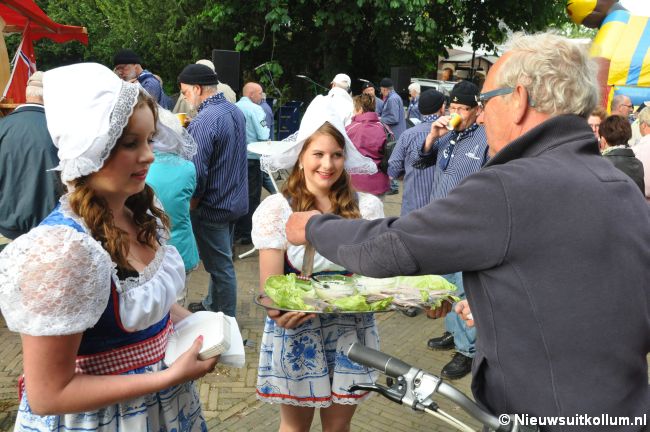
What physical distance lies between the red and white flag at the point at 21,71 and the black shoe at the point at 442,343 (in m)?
5.70

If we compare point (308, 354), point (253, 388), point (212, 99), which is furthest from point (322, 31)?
point (308, 354)

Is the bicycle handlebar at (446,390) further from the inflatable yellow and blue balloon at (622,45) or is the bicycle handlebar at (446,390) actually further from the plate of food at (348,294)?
the inflatable yellow and blue balloon at (622,45)

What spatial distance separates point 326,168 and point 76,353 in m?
1.55

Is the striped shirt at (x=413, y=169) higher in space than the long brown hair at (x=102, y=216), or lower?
lower

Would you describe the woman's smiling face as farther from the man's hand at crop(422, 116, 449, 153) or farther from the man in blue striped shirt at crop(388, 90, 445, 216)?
the man in blue striped shirt at crop(388, 90, 445, 216)

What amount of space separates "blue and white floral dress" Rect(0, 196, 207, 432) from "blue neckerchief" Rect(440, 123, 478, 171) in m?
3.42

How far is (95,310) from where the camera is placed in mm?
1679

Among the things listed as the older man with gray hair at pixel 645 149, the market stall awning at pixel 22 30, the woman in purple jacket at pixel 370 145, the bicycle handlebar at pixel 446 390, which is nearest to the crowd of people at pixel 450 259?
the bicycle handlebar at pixel 446 390

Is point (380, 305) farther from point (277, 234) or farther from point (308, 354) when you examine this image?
point (277, 234)

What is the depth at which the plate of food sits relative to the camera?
7.87ft

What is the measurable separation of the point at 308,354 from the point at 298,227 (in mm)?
971

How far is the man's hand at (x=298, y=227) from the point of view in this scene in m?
1.96

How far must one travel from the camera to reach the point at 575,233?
1.51m

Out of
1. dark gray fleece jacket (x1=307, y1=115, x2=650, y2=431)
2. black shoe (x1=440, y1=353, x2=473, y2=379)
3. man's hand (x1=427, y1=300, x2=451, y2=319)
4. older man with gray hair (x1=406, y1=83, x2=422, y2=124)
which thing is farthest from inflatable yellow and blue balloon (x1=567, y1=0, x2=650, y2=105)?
dark gray fleece jacket (x1=307, y1=115, x2=650, y2=431)
